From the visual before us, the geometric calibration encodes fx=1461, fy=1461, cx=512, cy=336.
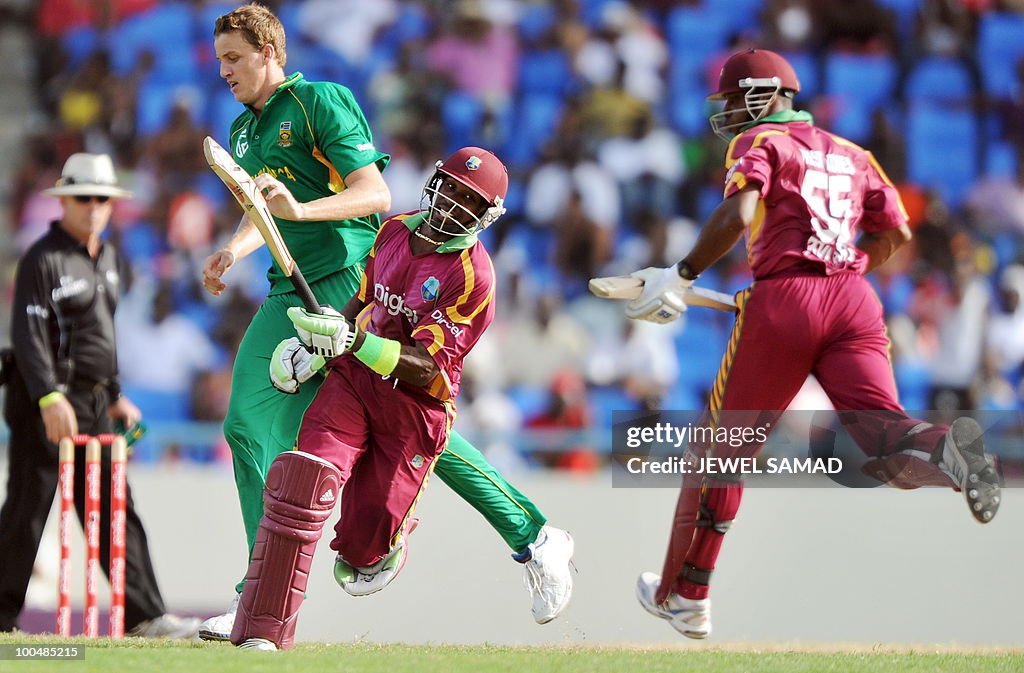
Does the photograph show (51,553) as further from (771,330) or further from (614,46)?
(614,46)

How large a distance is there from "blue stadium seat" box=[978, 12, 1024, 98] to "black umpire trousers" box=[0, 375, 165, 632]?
366 inches

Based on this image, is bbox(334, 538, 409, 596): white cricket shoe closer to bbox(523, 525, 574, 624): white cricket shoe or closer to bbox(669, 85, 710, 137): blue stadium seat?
bbox(523, 525, 574, 624): white cricket shoe

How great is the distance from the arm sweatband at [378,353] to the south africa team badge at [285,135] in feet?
3.68

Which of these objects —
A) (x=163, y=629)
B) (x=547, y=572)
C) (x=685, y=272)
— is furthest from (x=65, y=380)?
(x=685, y=272)

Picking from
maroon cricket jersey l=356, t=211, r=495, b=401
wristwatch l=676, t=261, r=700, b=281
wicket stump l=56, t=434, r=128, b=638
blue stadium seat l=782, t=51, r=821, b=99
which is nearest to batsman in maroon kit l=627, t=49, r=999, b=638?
wristwatch l=676, t=261, r=700, b=281

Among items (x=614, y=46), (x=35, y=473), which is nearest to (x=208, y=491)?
(x=35, y=473)

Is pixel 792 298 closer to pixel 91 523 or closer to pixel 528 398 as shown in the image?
pixel 91 523

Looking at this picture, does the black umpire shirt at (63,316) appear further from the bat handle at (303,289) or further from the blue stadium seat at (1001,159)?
the blue stadium seat at (1001,159)

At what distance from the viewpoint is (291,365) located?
17.5ft

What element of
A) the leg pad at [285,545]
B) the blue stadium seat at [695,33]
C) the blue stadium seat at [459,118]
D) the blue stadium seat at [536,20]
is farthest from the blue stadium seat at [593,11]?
the leg pad at [285,545]

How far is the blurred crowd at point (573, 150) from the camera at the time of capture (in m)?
11.1

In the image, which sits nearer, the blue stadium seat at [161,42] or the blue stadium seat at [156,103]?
the blue stadium seat at [156,103]

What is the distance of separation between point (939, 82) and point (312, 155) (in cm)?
877

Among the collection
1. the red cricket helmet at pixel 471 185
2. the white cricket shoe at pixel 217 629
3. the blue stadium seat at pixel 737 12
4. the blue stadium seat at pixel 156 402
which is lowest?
the white cricket shoe at pixel 217 629
